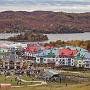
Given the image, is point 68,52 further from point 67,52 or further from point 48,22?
point 48,22

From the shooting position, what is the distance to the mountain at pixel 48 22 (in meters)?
112

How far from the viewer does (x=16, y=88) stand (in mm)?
22219

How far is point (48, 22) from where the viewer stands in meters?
128

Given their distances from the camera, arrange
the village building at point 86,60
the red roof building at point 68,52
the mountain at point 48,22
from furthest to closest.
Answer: the mountain at point 48,22
the red roof building at point 68,52
the village building at point 86,60

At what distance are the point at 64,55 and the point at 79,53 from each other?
127cm

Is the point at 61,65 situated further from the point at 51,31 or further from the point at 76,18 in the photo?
the point at 76,18

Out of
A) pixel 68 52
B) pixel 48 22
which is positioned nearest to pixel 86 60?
pixel 68 52

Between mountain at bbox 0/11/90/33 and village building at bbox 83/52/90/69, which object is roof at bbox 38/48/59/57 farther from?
mountain at bbox 0/11/90/33

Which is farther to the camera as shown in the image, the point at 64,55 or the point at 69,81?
the point at 64,55

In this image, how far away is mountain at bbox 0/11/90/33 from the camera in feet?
368

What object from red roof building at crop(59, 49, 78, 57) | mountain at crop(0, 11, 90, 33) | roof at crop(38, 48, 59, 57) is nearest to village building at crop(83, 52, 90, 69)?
red roof building at crop(59, 49, 78, 57)

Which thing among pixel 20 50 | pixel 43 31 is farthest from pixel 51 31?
pixel 20 50

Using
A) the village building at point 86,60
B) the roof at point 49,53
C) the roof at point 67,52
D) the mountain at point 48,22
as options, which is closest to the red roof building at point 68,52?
the roof at point 67,52

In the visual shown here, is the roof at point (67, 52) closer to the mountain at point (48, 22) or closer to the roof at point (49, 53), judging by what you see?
the roof at point (49, 53)
